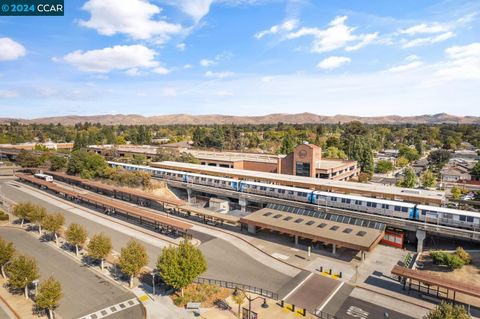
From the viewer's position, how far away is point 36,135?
196500 mm

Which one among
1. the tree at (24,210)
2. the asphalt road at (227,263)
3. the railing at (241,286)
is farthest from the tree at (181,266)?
the tree at (24,210)

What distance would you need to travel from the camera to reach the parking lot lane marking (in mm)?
27922

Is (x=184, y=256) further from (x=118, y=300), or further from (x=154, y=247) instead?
(x=154, y=247)

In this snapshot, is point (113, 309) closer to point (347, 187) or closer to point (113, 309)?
point (113, 309)

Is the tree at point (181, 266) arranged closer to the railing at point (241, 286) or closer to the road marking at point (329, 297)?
the railing at point (241, 286)

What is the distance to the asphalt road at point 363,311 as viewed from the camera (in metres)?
27.6

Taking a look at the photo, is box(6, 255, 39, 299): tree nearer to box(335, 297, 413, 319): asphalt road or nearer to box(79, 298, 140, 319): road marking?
box(79, 298, 140, 319): road marking

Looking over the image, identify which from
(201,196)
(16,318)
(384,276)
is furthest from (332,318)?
(201,196)

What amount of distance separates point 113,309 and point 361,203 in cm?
3547

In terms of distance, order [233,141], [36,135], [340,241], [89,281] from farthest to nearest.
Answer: [36,135], [233,141], [340,241], [89,281]

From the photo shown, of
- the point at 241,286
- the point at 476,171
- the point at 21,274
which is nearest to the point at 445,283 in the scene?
the point at 241,286

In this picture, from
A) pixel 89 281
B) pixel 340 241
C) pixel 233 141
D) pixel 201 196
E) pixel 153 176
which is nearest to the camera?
pixel 89 281

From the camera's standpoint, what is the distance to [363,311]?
93.4 feet

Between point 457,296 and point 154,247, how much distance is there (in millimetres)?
36136
